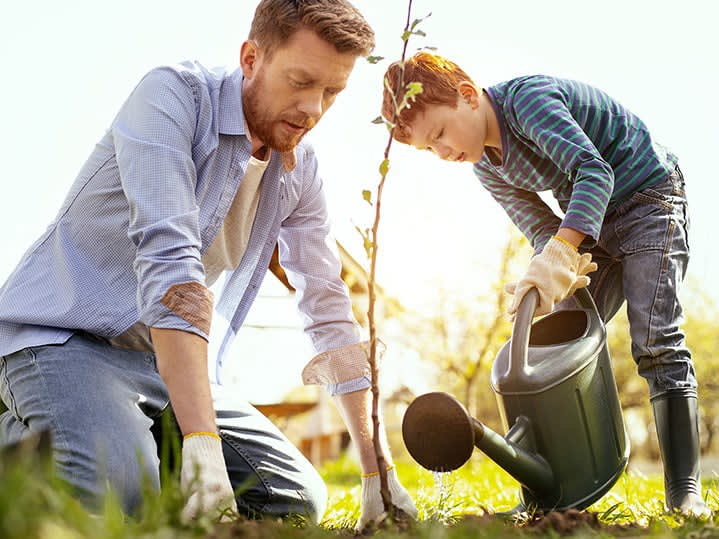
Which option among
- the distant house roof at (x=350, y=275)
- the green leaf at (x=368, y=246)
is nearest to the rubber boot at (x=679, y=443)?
the green leaf at (x=368, y=246)

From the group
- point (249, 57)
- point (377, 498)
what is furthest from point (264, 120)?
point (377, 498)

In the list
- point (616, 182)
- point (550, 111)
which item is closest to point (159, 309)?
point (550, 111)

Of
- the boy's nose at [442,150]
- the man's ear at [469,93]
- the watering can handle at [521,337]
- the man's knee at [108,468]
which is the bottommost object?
the man's knee at [108,468]

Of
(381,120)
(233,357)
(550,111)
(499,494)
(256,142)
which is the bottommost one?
(233,357)

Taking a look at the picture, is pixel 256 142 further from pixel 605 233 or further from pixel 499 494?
pixel 499 494

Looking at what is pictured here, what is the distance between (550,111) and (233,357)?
5.01 m

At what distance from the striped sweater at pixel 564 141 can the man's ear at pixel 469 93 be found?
0.07 metres

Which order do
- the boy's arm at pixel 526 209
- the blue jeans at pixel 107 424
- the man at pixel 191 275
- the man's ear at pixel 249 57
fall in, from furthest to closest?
the boy's arm at pixel 526 209 → the man's ear at pixel 249 57 → the blue jeans at pixel 107 424 → the man at pixel 191 275

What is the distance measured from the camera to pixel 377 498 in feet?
6.60

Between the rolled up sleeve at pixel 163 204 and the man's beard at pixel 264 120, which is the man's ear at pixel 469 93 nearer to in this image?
the man's beard at pixel 264 120

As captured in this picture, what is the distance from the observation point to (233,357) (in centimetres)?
→ 679

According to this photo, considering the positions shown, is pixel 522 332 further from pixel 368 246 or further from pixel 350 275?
pixel 350 275

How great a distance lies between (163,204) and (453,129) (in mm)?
989

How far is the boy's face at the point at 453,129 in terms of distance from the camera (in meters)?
2.32
